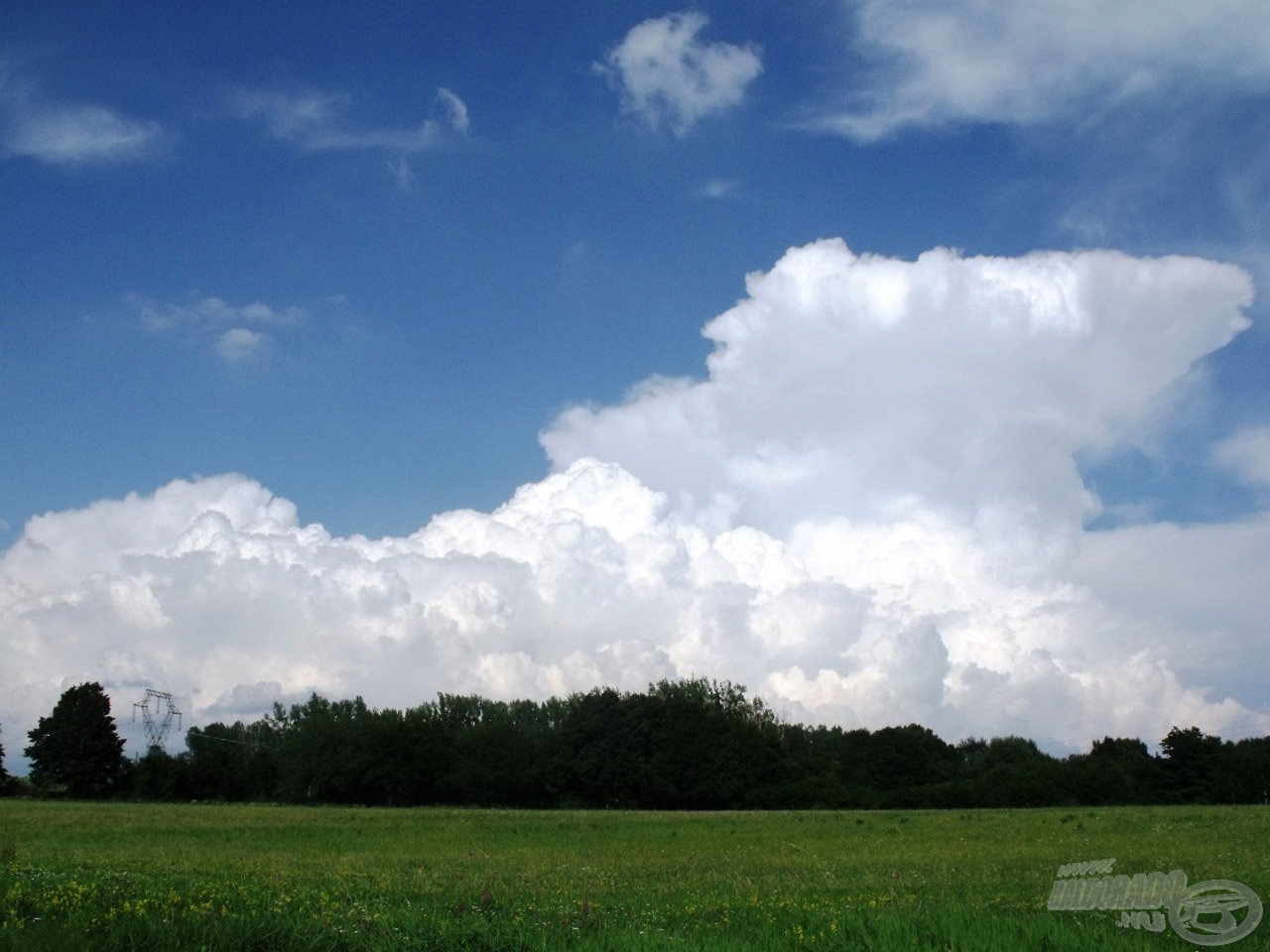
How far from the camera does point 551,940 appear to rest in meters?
11.0

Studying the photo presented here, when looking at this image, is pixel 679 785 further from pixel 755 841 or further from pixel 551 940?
pixel 551 940

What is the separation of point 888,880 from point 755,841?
1749 centimetres

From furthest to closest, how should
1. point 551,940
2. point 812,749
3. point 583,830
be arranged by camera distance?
point 812,749 → point 583,830 → point 551,940

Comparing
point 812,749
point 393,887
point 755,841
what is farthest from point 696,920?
point 812,749

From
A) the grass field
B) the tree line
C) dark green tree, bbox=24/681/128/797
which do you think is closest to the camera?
the grass field

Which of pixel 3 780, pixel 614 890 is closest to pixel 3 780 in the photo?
pixel 3 780

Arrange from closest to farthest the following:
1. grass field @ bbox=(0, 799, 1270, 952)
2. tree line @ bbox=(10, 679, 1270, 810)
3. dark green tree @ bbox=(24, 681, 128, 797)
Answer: grass field @ bbox=(0, 799, 1270, 952) < tree line @ bbox=(10, 679, 1270, 810) < dark green tree @ bbox=(24, 681, 128, 797)
